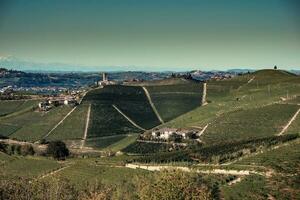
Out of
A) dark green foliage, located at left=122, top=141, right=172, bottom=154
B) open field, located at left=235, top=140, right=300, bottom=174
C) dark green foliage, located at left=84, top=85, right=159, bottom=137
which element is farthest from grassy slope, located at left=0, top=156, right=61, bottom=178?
open field, located at left=235, top=140, right=300, bottom=174

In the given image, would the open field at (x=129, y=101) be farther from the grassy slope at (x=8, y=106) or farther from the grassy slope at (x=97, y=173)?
the grassy slope at (x=97, y=173)

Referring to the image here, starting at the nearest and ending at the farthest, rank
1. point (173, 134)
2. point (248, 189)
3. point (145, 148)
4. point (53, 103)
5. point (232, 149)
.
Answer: point (248, 189), point (232, 149), point (145, 148), point (173, 134), point (53, 103)

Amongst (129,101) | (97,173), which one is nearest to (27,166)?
(97,173)

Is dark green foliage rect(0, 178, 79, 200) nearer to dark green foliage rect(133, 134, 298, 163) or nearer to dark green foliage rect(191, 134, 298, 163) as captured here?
dark green foliage rect(133, 134, 298, 163)

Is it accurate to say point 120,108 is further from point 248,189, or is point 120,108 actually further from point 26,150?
point 248,189

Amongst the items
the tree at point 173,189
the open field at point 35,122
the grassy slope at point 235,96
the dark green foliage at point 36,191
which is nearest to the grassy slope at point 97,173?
the dark green foliage at point 36,191

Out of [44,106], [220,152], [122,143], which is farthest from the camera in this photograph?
[44,106]
